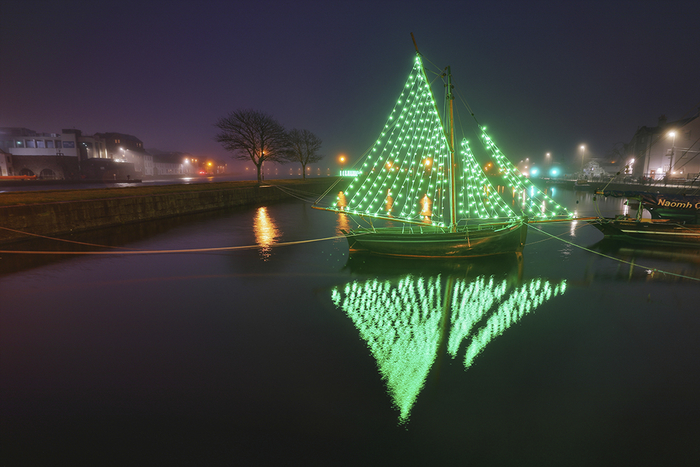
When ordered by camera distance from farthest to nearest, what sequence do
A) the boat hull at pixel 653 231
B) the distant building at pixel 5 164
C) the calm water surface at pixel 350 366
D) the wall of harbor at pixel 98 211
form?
the distant building at pixel 5 164
the wall of harbor at pixel 98 211
the boat hull at pixel 653 231
the calm water surface at pixel 350 366

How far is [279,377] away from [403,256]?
27.7 ft

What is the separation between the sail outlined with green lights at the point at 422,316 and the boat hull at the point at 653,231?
26.9 feet

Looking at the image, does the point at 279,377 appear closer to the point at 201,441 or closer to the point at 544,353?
the point at 201,441

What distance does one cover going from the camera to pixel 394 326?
7977mm

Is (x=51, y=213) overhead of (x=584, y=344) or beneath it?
overhead

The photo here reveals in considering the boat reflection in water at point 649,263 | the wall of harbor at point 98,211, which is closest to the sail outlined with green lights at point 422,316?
the boat reflection in water at point 649,263

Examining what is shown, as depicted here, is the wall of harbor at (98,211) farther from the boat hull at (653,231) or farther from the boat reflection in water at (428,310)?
the boat hull at (653,231)

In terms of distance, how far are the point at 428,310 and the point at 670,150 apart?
62520 millimetres

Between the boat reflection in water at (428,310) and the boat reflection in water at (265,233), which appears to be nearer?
→ the boat reflection in water at (428,310)

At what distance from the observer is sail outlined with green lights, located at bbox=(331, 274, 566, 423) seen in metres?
6.30

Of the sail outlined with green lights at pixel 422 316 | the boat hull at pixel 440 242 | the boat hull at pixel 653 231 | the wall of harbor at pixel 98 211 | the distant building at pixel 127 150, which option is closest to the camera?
the sail outlined with green lights at pixel 422 316

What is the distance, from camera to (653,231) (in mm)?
15664

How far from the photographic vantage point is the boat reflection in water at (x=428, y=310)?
646 cm

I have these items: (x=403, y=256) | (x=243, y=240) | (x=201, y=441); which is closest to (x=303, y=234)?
(x=243, y=240)
